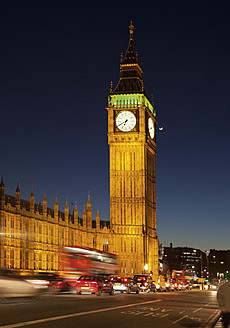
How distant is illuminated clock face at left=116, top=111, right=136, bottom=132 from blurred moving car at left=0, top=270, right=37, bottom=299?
75.8 m

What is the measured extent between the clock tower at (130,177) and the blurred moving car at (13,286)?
238ft

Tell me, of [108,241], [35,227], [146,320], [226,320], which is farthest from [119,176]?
[226,320]

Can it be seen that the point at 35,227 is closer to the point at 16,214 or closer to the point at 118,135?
the point at 16,214

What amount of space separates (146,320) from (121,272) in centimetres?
8158

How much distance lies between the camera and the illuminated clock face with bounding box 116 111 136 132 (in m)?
102

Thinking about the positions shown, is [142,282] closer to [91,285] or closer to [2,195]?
[91,285]

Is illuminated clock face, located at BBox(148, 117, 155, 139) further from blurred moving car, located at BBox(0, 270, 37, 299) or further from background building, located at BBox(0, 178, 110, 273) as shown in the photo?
blurred moving car, located at BBox(0, 270, 37, 299)

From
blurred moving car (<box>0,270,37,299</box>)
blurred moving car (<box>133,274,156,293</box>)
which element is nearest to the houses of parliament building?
blurred moving car (<box>133,274,156,293</box>)

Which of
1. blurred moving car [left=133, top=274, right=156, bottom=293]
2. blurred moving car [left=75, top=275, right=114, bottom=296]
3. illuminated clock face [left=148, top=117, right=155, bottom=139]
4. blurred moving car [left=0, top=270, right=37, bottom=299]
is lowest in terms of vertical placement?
blurred moving car [left=133, top=274, right=156, bottom=293]

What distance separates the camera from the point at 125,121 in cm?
10275

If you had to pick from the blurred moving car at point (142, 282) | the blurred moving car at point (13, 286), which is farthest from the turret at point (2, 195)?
the blurred moving car at point (13, 286)

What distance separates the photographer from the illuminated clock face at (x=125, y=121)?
10238 centimetres

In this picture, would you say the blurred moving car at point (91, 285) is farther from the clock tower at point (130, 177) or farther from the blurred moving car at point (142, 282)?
the clock tower at point (130, 177)

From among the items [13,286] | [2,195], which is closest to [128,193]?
[2,195]
